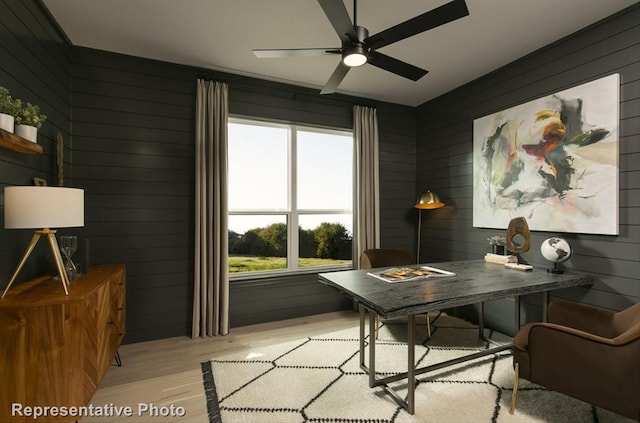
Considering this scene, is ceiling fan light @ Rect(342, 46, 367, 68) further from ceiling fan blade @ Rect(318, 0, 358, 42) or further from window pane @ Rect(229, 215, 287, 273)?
window pane @ Rect(229, 215, 287, 273)

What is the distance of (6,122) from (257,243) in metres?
2.40

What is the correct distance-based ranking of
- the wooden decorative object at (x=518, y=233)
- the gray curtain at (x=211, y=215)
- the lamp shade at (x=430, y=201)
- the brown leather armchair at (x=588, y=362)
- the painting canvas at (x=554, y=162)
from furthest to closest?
the lamp shade at (x=430, y=201)
the gray curtain at (x=211, y=215)
the wooden decorative object at (x=518, y=233)
the painting canvas at (x=554, y=162)
the brown leather armchair at (x=588, y=362)

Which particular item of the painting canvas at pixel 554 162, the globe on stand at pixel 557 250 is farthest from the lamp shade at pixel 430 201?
the globe on stand at pixel 557 250

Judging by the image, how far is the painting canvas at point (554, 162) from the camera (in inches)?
96.0

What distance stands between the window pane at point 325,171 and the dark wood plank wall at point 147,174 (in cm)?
66

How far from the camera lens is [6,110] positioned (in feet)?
5.58

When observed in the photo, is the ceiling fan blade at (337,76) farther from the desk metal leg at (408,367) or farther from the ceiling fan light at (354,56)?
the desk metal leg at (408,367)

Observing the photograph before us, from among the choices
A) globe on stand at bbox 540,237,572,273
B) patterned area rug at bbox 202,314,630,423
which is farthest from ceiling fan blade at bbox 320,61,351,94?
patterned area rug at bbox 202,314,630,423

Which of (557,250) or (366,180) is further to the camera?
(366,180)

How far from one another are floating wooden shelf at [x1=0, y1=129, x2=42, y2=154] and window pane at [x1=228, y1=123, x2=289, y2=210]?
5.95 feet

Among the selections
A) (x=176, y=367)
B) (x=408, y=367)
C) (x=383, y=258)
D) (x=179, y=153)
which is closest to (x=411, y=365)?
(x=408, y=367)

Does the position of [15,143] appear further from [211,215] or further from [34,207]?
[211,215]

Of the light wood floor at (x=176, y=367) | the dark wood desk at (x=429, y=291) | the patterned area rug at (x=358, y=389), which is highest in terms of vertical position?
the dark wood desk at (x=429, y=291)

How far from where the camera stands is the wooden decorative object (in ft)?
9.12
